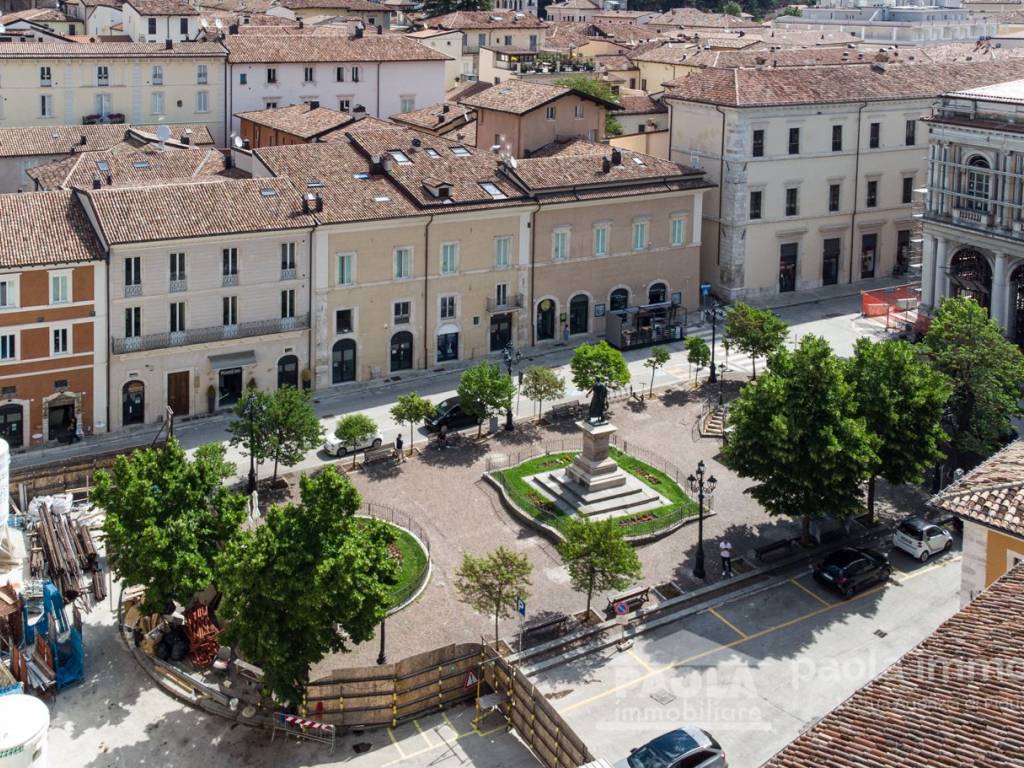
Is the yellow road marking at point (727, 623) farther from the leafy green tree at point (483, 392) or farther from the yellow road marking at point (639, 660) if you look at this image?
the leafy green tree at point (483, 392)

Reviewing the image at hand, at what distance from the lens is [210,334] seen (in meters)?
59.0

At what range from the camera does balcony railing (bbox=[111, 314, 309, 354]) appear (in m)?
57.2

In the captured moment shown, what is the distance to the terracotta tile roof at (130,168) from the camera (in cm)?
6600

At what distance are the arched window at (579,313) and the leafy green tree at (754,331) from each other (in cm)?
936

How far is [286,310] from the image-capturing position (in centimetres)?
6112

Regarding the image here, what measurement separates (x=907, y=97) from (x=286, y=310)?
4140 cm

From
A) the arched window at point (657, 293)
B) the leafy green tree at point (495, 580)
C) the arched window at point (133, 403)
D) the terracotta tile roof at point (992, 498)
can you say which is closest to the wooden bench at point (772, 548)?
the leafy green tree at point (495, 580)

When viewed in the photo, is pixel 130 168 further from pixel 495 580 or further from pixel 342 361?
pixel 495 580

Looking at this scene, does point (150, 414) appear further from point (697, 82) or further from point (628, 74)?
point (628, 74)

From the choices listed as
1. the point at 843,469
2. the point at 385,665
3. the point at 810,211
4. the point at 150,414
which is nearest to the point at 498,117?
the point at 810,211

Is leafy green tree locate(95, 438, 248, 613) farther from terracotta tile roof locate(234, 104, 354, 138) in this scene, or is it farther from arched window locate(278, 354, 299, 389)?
terracotta tile roof locate(234, 104, 354, 138)

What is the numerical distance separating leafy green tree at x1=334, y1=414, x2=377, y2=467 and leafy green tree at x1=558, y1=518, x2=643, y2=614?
1526 centimetres

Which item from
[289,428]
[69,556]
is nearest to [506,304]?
[289,428]

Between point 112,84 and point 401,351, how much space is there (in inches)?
1534
